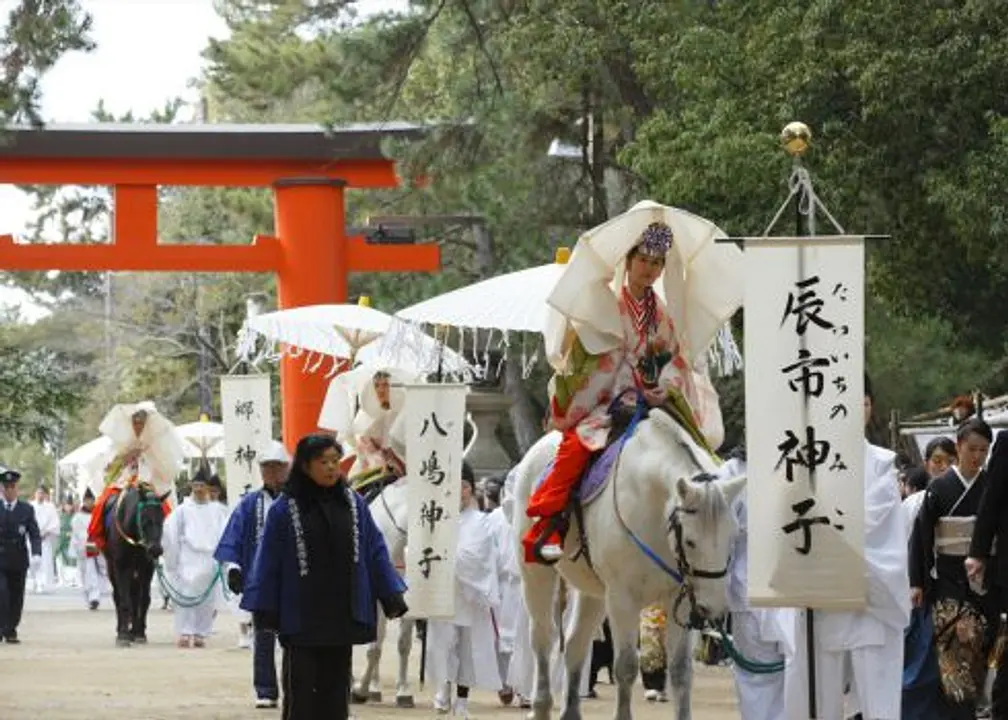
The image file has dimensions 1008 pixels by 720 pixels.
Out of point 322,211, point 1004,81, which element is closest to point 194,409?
point 322,211

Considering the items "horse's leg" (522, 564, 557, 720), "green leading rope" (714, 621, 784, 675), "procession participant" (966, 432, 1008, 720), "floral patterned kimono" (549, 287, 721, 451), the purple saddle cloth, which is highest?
"floral patterned kimono" (549, 287, 721, 451)

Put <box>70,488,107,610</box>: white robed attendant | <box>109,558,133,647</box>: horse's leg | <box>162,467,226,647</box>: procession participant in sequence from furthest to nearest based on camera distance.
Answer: <box>70,488,107,610</box>: white robed attendant, <box>162,467,226,647</box>: procession participant, <box>109,558,133,647</box>: horse's leg

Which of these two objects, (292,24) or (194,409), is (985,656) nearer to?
(292,24)

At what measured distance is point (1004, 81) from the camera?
2202 centimetres

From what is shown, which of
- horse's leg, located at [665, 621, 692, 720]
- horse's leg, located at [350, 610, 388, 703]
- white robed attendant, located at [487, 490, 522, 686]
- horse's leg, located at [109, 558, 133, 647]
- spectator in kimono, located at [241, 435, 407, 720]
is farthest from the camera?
horse's leg, located at [109, 558, 133, 647]

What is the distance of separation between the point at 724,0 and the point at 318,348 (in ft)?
20.1

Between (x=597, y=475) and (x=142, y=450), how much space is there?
627 inches

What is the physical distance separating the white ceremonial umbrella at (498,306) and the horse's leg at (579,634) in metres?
2.64

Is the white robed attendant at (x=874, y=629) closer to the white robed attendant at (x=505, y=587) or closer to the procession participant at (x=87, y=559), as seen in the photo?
the white robed attendant at (x=505, y=587)

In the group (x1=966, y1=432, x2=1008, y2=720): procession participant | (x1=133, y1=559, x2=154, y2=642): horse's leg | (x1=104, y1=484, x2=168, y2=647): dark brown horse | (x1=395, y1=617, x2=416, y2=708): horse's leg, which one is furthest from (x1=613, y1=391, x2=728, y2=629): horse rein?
(x1=133, y1=559, x2=154, y2=642): horse's leg

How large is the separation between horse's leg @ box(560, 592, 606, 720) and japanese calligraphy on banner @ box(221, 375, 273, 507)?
9.21 meters

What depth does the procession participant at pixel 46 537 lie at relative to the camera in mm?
46812

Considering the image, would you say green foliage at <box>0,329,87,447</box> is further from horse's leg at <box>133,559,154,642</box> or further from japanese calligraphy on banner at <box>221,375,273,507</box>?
horse's leg at <box>133,559,154,642</box>

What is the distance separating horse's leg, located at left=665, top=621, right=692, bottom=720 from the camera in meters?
13.3
